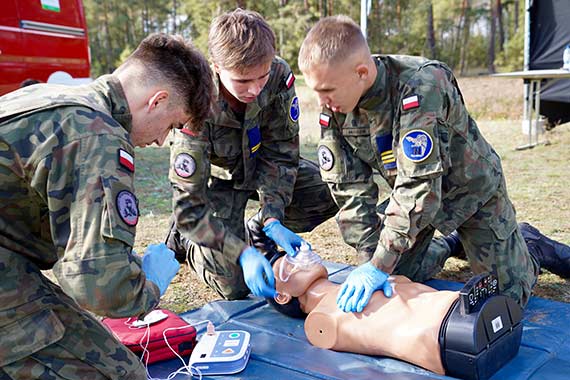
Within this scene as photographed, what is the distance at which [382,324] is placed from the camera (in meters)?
2.58

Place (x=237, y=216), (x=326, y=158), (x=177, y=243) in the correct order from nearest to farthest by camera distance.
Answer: (x=326, y=158)
(x=237, y=216)
(x=177, y=243)

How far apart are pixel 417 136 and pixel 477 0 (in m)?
44.0

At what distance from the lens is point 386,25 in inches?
1390

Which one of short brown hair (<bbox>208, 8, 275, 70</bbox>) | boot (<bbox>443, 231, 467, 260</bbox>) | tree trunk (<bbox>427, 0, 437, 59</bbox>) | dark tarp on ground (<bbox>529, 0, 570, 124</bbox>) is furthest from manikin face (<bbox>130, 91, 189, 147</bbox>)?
tree trunk (<bbox>427, 0, 437, 59</bbox>)

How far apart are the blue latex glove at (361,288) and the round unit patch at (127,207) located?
134 cm

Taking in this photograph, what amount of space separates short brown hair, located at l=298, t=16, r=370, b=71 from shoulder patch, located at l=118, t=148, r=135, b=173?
1272 millimetres

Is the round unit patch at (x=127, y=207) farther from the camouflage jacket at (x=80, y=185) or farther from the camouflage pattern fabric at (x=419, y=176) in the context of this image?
the camouflage pattern fabric at (x=419, y=176)

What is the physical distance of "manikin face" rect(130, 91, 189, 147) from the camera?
1.78 m

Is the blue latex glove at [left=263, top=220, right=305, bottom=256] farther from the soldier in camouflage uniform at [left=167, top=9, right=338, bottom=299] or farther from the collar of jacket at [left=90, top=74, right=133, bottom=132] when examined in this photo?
the collar of jacket at [left=90, top=74, right=133, bottom=132]

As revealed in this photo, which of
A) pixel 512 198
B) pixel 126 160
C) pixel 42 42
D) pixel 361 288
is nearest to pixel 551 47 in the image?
pixel 512 198

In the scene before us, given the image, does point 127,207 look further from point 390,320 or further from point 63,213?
point 390,320

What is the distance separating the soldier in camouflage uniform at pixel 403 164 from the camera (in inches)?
105

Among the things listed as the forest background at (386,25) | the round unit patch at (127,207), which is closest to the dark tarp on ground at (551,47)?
the round unit patch at (127,207)

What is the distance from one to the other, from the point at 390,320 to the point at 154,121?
1.40m
